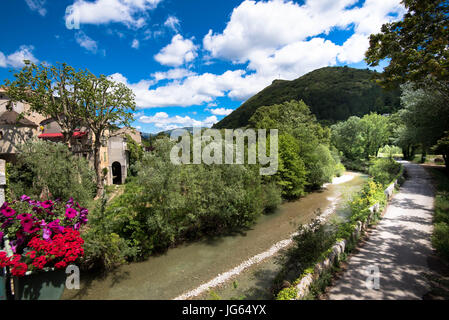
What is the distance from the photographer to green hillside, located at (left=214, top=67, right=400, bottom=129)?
287 feet

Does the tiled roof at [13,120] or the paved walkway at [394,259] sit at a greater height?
the tiled roof at [13,120]

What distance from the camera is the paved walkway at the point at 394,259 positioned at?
5195 mm

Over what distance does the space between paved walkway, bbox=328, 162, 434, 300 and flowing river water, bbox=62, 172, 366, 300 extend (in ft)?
10.5

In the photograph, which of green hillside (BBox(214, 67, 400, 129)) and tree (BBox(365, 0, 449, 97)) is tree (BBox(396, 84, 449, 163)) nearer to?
tree (BBox(365, 0, 449, 97))

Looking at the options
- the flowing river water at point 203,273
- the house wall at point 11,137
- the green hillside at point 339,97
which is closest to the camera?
the flowing river water at point 203,273

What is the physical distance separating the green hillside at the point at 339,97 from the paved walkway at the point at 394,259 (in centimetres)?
8271

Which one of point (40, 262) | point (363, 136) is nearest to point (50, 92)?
point (40, 262)

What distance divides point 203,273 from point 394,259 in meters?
7.67

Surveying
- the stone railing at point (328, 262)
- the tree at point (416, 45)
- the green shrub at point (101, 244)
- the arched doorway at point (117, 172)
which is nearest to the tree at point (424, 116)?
the tree at point (416, 45)

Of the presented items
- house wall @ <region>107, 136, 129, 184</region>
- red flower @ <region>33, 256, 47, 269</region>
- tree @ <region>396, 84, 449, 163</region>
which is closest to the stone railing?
→ red flower @ <region>33, 256, 47, 269</region>

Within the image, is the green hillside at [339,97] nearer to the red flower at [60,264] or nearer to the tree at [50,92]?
the tree at [50,92]

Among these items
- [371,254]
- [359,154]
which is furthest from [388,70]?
[359,154]

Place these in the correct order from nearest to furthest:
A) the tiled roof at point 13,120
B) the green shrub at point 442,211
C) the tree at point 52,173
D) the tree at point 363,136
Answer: the green shrub at point 442,211
the tree at point 52,173
the tiled roof at point 13,120
the tree at point 363,136

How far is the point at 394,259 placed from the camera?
22.1 feet
